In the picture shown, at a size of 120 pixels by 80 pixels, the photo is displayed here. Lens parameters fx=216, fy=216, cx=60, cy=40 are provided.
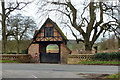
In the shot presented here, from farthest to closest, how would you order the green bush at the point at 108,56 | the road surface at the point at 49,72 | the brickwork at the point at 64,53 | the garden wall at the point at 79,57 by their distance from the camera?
the brickwork at the point at 64,53 < the garden wall at the point at 79,57 < the green bush at the point at 108,56 < the road surface at the point at 49,72

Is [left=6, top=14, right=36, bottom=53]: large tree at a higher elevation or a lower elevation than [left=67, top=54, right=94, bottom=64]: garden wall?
higher

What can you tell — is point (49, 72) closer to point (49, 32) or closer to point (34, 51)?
point (49, 32)

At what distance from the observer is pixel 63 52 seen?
33.7m

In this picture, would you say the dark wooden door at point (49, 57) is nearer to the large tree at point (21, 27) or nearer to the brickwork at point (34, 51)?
the brickwork at point (34, 51)

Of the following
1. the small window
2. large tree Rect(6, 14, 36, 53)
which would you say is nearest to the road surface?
the small window

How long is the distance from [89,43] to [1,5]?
15.4m

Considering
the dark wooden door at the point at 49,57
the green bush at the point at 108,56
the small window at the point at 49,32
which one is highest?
the small window at the point at 49,32

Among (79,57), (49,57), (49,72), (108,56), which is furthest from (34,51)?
(49,72)

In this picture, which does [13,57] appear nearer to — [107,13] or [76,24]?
[76,24]

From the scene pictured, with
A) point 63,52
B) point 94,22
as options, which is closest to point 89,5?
point 94,22

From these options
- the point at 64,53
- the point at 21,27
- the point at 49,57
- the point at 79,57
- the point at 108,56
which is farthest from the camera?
the point at 21,27

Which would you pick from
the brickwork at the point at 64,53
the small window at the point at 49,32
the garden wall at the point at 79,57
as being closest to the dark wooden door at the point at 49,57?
the brickwork at the point at 64,53

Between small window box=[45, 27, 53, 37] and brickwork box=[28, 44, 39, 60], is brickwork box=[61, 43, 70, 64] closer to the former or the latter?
small window box=[45, 27, 53, 37]

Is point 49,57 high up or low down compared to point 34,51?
down
